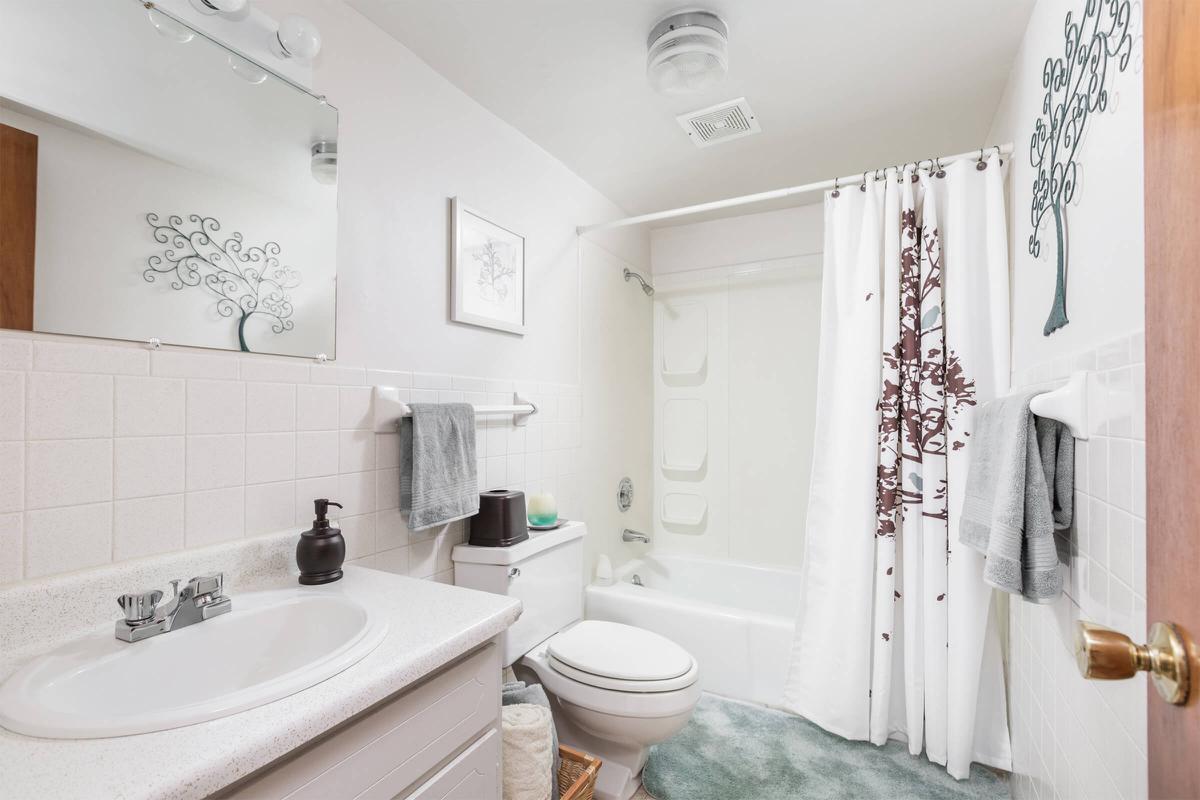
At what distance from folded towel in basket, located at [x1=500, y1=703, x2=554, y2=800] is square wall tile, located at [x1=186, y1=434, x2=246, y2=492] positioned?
0.80 meters

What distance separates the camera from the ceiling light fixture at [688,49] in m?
1.50

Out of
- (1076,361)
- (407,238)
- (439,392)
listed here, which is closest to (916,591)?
(1076,361)

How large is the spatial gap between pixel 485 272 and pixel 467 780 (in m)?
1.46

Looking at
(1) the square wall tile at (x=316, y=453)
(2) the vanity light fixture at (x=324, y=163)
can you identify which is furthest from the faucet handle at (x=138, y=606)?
(2) the vanity light fixture at (x=324, y=163)

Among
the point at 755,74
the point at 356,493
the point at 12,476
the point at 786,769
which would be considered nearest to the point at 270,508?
the point at 356,493

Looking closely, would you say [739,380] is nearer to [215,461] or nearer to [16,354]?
[215,461]

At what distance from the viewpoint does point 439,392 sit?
1.73 m

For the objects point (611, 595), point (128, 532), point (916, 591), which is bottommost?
point (611, 595)

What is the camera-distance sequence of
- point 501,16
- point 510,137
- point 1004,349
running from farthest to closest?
1. point 510,137
2. point 1004,349
3. point 501,16

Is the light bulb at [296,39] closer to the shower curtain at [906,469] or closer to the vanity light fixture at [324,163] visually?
the vanity light fixture at [324,163]

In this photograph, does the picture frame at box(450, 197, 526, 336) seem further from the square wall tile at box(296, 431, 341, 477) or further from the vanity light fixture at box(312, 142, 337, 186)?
the square wall tile at box(296, 431, 341, 477)

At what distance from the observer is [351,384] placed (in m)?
1.45

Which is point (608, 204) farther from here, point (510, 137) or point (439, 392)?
point (439, 392)

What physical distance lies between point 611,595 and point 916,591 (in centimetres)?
113
